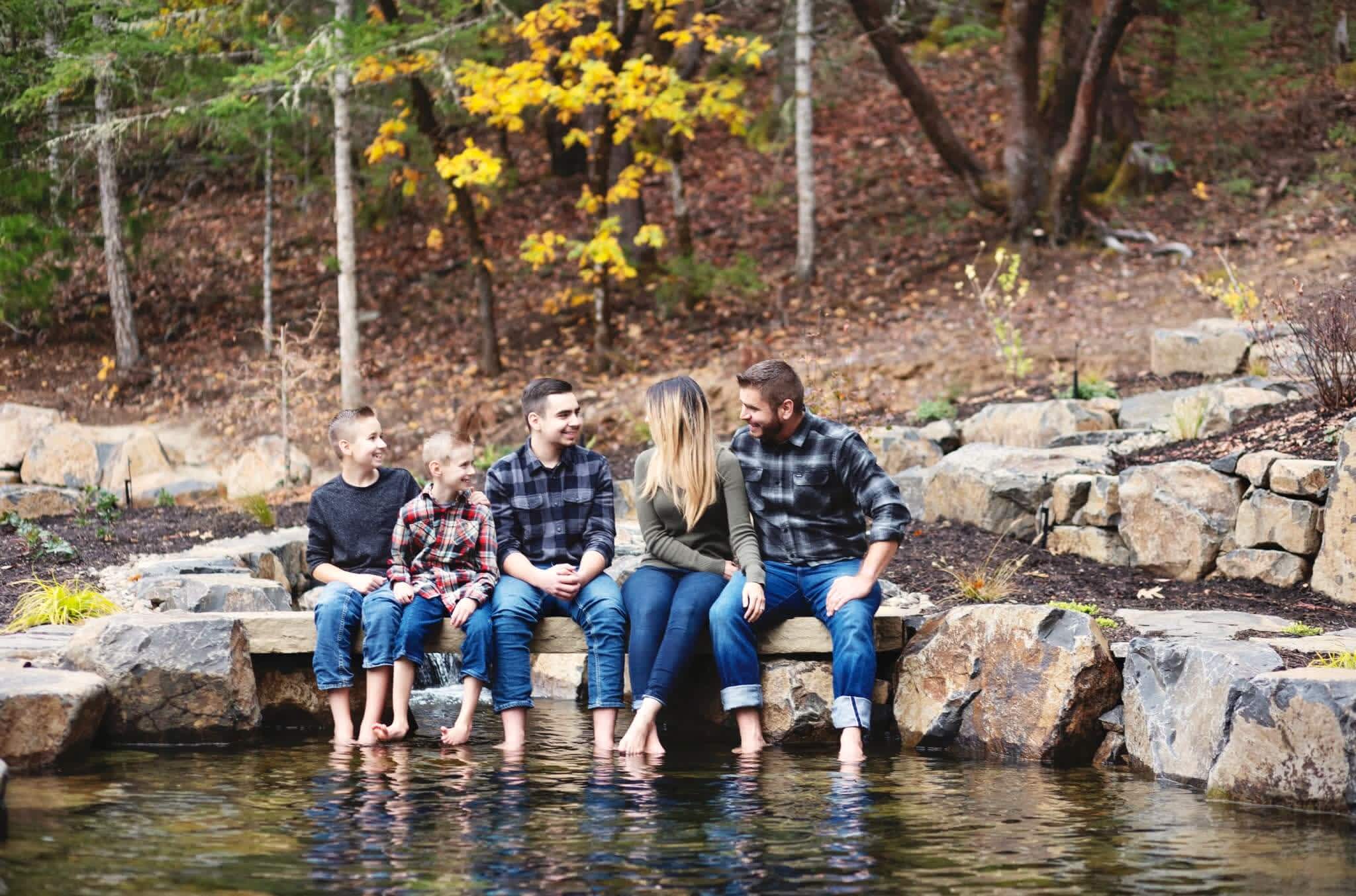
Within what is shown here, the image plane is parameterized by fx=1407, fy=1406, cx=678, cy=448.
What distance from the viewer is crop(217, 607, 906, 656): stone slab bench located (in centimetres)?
562

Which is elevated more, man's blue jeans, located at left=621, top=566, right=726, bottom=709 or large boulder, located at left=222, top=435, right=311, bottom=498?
large boulder, located at left=222, top=435, right=311, bottom=498

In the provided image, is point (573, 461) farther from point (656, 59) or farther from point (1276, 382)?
point (656, 59)

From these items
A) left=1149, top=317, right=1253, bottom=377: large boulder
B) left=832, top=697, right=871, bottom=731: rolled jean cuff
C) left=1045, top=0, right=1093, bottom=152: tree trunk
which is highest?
left=1045, top=0, right=1093, bottom=152: tree trunk

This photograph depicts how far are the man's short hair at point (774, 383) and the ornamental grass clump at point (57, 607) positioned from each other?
328 cm

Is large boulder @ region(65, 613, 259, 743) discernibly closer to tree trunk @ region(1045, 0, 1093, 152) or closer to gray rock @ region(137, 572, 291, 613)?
gray rock @ region(137, 572, 291, 613)

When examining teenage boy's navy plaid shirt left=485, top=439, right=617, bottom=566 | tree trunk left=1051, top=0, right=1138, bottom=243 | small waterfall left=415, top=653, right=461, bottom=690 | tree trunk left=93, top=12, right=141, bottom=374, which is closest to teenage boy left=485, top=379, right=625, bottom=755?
teenage boy's navy plaid shirt left=485, top=439, right=617, bottom=566

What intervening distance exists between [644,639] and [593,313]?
11.3 meters

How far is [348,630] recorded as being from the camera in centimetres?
571

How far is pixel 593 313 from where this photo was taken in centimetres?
1653

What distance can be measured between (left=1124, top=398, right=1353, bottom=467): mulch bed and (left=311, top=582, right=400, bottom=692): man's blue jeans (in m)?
4.56

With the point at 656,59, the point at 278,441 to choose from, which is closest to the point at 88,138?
the point at 278,441

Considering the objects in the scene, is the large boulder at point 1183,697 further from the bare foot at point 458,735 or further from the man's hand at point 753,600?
the bare foot at point 458,735

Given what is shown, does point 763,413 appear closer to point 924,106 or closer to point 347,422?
point 347,422

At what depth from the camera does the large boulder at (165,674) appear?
5582 millimetres
